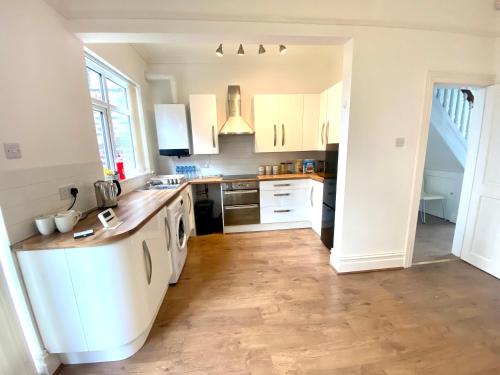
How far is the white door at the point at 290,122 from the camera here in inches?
135

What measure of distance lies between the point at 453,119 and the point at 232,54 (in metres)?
3.73

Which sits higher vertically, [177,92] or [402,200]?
[177,92]

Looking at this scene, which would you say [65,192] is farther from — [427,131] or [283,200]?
[427,131]

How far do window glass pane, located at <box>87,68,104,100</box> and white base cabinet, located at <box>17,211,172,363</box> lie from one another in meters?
1.88

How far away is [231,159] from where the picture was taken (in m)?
3.82

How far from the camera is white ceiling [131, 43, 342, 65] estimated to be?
124 inches

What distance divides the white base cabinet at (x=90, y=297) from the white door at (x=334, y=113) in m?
2.63

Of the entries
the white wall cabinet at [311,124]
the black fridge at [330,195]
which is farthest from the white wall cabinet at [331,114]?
the black fridge at [330,195]

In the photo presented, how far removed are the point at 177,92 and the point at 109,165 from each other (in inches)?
67.4

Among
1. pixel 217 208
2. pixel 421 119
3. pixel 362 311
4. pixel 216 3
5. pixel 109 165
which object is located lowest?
pixel 362 311

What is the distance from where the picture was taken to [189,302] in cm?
194

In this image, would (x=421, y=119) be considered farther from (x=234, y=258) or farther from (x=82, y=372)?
(x=82, y=372)

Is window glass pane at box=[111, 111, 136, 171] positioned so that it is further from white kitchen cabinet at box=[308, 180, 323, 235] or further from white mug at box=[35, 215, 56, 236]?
white kitchen cabinet at box=[308, 180, 323, 235]

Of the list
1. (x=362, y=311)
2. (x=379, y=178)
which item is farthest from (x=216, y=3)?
(x=362, y=311)
